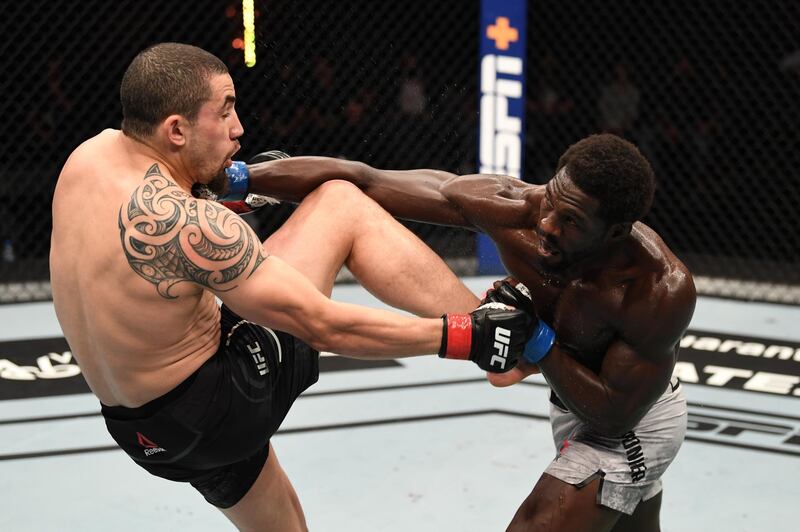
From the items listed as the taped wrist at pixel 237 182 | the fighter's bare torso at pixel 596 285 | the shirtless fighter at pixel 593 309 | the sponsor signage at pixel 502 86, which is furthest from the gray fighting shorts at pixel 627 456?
the sponsor signage at pixel 502 86

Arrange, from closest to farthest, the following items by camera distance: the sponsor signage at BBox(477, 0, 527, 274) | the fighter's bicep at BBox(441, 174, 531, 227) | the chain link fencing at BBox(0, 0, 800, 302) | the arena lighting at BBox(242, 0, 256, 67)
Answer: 1. the fighter's bicep at BBox(441, 174, 531, 227)
2. the arena lighting at BBox(242, 0, 256, 67)
3. the chain link fencing at BBox(0, 0, 800, 302)
4. the sponsor signage at BBox(477, 0, 527, 274)

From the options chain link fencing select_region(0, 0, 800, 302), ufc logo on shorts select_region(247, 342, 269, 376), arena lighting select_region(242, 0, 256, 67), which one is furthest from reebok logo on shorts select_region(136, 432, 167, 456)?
chain link fencing select_region(0, 0, 800, 302)

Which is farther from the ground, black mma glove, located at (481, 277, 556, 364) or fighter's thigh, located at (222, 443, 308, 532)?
black mma glove, located at (481, 277, 556, 364)

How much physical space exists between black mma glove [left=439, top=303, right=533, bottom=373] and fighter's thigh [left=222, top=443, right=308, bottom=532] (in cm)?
61

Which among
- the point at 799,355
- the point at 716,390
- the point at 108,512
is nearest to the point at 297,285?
the point at 108,512

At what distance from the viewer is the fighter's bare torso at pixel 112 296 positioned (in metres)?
1.82

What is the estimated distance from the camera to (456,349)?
6.35ft

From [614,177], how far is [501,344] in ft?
1.29

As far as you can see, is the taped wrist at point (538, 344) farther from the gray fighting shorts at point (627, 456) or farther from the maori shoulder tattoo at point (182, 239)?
the maori shoulder tattoo at point (182, 239)

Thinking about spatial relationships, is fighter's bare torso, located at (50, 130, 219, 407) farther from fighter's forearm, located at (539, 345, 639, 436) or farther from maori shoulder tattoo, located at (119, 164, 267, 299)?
fighter's forearm, located at (539, 345, 639, 436)

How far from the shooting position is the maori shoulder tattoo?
1.77 metres

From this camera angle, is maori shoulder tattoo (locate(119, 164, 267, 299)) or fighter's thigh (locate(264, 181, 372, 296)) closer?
maori shoulder tattoo (locate(119, 164, 267, 299))

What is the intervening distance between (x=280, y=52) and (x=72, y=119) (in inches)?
49.2

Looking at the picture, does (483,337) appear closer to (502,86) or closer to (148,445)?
(148,445)
